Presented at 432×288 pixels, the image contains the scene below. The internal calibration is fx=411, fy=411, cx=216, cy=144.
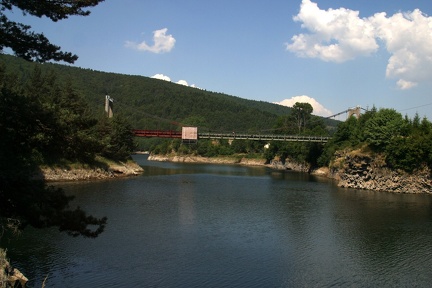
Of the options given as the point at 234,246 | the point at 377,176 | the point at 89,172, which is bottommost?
the point at 234,246

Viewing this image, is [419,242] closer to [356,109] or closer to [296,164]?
[356,109]

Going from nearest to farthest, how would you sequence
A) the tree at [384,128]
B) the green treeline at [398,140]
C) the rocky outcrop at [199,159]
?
the green treeline at [398,140] → the tree at [384,128] → the rocky outcrop at [199,159]

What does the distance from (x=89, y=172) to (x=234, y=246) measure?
40.6 metres

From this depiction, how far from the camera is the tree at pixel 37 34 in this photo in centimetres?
1424

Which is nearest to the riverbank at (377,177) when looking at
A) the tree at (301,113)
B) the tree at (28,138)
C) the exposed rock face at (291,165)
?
the exposed rock face at (291,165)

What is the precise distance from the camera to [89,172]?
201 feet

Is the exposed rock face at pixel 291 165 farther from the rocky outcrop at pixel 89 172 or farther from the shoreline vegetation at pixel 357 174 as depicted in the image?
the rocky outcrop at pixel 89 172

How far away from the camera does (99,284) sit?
1875 centimetres

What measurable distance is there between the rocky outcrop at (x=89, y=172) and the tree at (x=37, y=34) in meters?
39.8

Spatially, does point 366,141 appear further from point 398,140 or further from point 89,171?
point 89,171

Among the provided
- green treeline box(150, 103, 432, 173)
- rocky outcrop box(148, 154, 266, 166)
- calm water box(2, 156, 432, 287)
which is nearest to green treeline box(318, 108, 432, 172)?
green treeline box(150, 103, 432, 173)

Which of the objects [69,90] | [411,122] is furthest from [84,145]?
[411,122]

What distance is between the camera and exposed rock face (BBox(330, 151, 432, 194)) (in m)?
56.1

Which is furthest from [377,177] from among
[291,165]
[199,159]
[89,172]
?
[199,159]
